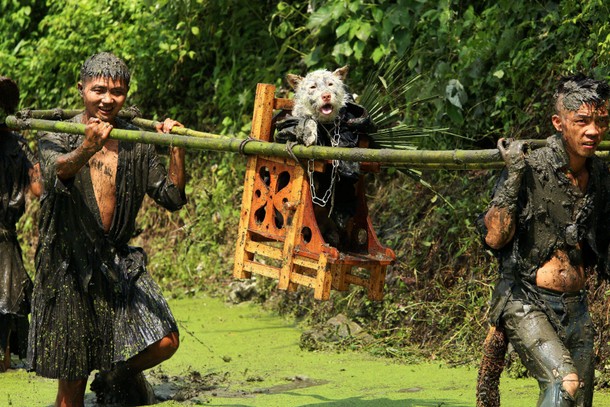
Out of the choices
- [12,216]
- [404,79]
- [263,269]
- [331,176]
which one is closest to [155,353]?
[263,269]

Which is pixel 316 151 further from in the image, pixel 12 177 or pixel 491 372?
pixel 12 177

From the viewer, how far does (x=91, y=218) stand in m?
5.52

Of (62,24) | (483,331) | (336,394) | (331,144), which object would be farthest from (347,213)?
(62,24)

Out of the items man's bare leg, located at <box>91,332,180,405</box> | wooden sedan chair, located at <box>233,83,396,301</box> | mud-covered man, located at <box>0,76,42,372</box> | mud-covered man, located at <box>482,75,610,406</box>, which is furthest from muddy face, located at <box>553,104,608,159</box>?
mud-covered man, located at <box>0,76,42,372</box>

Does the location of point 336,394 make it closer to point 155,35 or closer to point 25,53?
point 155,35

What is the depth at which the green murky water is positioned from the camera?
630cm

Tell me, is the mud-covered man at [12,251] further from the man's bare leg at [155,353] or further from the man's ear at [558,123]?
the man's ear at [558,123]

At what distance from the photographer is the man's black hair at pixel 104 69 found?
5.40m

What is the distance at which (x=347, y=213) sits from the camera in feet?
19.3

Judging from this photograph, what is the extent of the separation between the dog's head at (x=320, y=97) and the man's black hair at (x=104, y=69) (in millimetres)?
Answer: 867

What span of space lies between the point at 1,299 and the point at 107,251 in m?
1.80

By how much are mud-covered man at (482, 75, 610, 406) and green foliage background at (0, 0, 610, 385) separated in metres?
1.30

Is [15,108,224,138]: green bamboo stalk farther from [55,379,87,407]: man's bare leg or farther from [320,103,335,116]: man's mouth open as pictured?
[55,379,87,407]: man's bare leg

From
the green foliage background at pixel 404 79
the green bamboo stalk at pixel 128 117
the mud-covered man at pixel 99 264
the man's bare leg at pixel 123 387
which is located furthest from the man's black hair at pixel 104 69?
the green foliage background at pixel 404 79
